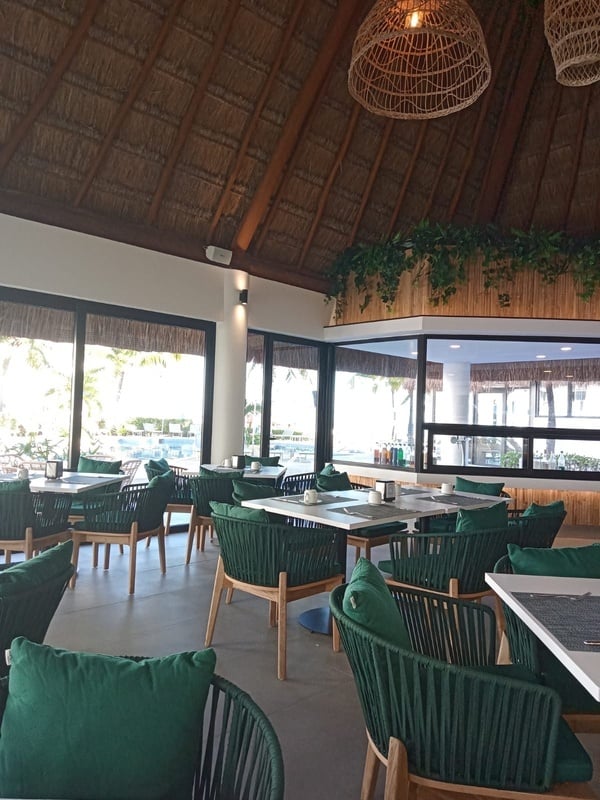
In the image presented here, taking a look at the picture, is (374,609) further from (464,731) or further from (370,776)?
(370,776)

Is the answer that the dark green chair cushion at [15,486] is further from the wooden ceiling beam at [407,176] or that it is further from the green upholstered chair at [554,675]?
the wooden ceiling beam at [407,176]

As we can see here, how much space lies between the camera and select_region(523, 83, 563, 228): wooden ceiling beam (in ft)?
26.1

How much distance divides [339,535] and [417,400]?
4.48 metres

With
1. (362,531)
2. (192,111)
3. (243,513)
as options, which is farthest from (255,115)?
(243,513)

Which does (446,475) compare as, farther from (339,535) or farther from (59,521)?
(59,521)

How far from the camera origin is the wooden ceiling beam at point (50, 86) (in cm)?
552

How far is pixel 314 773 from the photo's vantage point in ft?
8.07

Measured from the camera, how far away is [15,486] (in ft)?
14.5

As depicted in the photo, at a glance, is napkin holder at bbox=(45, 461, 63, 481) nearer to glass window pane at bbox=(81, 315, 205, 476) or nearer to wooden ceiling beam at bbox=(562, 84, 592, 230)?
glass window pane at bbox=(81, 315, 205, 476)

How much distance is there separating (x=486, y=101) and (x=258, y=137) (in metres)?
3.03

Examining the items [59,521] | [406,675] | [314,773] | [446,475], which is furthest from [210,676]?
[446,475]

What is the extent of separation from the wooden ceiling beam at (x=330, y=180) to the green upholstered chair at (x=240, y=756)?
7310 millimetres

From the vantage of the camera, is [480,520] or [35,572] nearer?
[35,572]

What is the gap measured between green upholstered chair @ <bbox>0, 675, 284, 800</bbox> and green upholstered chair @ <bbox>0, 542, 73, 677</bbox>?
0.42 meters
